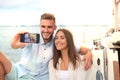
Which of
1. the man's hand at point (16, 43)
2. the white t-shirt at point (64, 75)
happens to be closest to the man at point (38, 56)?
the man's hand at point (16, 43)

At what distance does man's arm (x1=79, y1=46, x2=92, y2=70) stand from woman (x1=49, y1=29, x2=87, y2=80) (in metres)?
0.04

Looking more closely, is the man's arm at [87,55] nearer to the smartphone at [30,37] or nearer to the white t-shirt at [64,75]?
the white t-shirt at [64,75]

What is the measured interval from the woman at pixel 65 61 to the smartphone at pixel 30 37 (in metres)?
0.19

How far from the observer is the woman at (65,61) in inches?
81.8

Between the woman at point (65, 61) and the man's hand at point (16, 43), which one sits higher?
the man's hand at point (16, 43)

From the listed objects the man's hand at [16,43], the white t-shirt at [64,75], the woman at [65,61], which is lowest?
the white t-shirt at [64,75]

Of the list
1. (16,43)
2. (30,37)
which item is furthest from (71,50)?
(16,43)

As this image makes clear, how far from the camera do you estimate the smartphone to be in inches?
83.1

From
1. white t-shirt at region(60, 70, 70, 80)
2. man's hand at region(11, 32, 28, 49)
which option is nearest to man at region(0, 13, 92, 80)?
man's hand at region(11, 32, 28, 49)

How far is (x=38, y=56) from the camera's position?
213 cm

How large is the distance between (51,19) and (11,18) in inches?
16.1

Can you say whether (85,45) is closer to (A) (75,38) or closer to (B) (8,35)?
(A) (75,38)

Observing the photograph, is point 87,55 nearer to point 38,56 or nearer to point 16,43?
point 38,56

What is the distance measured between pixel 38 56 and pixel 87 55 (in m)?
0.49
